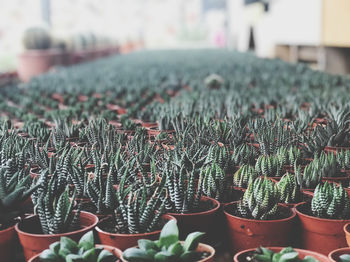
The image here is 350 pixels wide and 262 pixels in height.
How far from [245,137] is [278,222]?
4.19 feet

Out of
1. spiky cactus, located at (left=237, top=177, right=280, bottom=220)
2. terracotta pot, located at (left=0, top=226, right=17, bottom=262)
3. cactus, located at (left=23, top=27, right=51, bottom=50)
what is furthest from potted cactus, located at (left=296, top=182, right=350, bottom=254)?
cactus, located at (left=23, top=27, right=51, bottom=50)

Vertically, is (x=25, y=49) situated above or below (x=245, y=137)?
above

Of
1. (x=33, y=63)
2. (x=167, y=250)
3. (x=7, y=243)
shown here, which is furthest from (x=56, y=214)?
(x=33, y=63)

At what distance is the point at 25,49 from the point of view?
16.8 meters

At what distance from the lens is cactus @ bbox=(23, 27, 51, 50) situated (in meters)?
16.5

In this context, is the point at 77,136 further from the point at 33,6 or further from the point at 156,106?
the point at 33,6

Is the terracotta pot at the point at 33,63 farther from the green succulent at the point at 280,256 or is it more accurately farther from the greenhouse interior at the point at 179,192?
the green succulent at the point at 280,256

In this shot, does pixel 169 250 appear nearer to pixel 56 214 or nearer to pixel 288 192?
pixel 56 214

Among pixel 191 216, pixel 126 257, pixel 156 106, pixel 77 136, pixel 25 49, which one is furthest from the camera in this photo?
pixel 25 49

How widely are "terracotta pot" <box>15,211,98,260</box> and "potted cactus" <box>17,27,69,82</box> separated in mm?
13784

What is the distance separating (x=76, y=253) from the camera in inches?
66.2

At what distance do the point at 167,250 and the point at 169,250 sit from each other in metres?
0.05

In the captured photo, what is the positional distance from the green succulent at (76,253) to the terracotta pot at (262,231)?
24.1 inches

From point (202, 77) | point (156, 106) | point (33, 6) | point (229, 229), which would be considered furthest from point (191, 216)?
point (33, 6)
